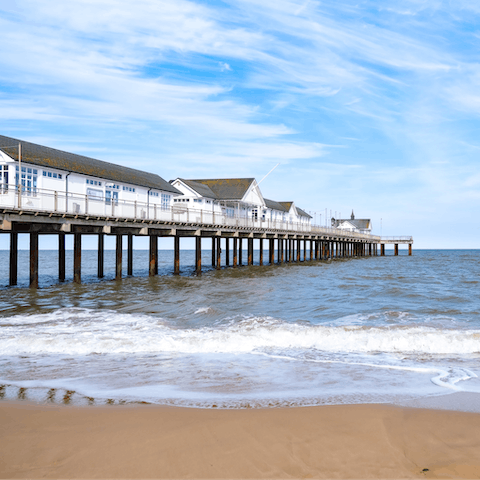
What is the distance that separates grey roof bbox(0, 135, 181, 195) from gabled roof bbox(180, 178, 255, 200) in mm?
12773

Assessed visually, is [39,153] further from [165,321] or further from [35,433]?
[35,433]

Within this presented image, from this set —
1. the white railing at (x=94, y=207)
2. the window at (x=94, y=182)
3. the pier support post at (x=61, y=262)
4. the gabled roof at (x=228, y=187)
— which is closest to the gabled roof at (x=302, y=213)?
the gabled roof at (x=228, y=187)

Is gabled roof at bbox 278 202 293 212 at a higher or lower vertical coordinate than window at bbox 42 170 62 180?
higher

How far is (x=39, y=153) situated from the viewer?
72.9 feet

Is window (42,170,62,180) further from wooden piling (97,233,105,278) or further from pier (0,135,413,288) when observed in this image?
wooden piling (97,233,105,278)

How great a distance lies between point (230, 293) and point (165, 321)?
23.1 feet

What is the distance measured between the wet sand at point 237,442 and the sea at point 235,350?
18.0 inches

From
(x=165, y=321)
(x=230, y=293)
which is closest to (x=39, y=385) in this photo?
(x=165, y=321)

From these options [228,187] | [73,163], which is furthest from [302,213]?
[73,163]

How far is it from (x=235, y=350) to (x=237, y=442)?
4.68 metres

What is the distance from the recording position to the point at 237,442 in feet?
13.8

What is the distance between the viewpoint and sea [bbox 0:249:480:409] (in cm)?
586

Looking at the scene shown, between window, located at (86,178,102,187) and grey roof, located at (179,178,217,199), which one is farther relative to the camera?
grey roof, located at (179,178,217,199)

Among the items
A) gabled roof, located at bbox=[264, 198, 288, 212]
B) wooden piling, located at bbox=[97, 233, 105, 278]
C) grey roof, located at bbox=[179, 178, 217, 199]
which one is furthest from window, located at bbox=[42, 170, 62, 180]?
gabled roof, located at bbox=[264, 198, 288, 212]
